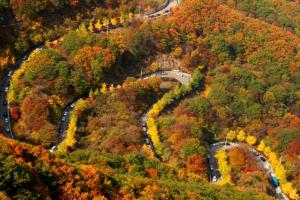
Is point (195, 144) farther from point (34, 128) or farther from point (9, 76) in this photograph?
point (9, 76)

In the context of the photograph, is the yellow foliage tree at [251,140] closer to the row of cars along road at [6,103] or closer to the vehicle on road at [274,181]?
the vehicle on road at [274,181]

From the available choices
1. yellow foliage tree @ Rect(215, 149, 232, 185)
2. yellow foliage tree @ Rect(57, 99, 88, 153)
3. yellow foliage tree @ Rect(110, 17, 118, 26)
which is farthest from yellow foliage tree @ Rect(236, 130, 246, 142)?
yellow foliage tree @ Rect(110, 17, 118, 26)

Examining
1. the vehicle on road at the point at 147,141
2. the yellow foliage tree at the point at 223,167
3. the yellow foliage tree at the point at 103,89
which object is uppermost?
the yellow foliage tree at the point at 103,89

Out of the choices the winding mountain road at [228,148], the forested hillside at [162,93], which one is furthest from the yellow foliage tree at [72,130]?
the winding mountain road at [228,148]

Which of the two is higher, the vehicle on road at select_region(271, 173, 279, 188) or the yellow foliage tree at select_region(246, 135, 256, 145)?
the yellow foliage tree at select_region(246, 135, 256, 145)

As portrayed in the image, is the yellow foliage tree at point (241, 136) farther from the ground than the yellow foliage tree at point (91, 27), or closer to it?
closer to it

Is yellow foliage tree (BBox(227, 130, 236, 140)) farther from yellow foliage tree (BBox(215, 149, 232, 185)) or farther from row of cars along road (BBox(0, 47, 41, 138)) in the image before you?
row of cars along road (BBox(0, 47, 41, 138))

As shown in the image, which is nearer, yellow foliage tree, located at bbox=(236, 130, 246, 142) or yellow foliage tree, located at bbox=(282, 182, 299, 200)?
yellow foliage tree, located at bbox=(282, 182, 299, 200)

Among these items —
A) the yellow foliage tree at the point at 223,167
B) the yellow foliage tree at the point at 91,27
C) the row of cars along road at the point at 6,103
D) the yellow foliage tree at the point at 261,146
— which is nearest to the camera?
the row of cars along road at the point at 6,103
